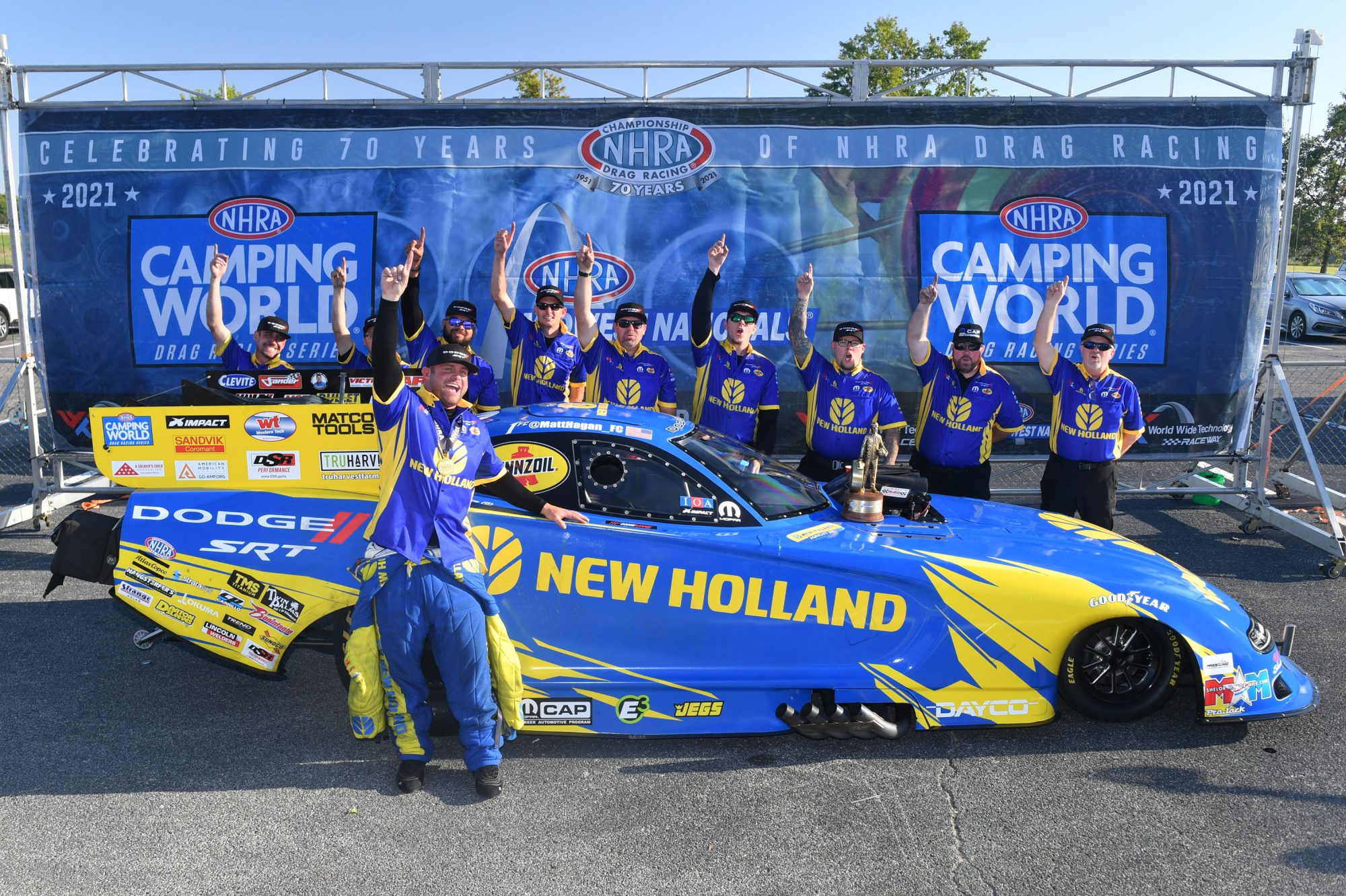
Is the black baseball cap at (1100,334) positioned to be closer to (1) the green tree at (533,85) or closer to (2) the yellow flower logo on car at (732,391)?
(2) the yellow flower logo on car at (732,391)

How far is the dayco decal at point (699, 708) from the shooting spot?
13.6 feet

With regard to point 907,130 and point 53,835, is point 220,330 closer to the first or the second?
point 53,835

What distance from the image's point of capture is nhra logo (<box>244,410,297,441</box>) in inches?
183

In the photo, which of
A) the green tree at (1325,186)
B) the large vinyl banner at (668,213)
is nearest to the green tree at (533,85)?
the large vinyl banner at (668,213)

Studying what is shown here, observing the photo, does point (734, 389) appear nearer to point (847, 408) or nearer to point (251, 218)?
point (847, 408)

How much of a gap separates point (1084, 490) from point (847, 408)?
1.59m

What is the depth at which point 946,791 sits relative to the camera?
390cm

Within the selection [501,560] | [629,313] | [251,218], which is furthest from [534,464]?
[251,218]

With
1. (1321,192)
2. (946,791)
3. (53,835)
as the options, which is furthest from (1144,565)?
(1321,192)

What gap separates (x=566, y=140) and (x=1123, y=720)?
17.3 ft

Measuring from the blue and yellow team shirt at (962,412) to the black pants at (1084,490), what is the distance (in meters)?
0.44

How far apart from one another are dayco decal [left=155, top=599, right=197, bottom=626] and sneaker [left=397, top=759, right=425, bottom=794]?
4.02 ft

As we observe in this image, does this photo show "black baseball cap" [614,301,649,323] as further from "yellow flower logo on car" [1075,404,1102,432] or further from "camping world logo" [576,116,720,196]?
"yellow flower logo on car" [1075,404,1102,432]

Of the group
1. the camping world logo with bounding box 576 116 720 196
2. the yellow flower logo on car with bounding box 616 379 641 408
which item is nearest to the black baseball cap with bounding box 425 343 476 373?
the yellow flower logo on car with bounding box 616 379 641 408
